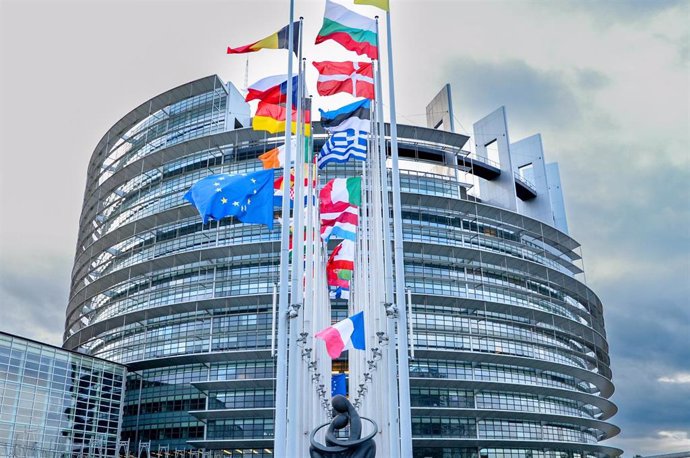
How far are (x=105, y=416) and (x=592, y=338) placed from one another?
5190 centimetres

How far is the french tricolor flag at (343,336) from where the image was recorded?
1995 centimetres

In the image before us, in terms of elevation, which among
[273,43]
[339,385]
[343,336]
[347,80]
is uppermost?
[273,43]

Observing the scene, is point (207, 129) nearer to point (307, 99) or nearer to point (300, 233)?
point (307, 99)

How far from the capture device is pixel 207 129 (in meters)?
68.3

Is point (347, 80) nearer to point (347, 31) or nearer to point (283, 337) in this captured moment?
point (347, 31)

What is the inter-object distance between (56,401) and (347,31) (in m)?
40.9

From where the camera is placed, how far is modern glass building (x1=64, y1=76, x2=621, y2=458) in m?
56.0

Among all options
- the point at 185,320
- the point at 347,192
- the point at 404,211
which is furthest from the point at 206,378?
the point at 347,192

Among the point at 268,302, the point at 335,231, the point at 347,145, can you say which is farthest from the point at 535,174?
the point at 347,145

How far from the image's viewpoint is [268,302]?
56.8 meters

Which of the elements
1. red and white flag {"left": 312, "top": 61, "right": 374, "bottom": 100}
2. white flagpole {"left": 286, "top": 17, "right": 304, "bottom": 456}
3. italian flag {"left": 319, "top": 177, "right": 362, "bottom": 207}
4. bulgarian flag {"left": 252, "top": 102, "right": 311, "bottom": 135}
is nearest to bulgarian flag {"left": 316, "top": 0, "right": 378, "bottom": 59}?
red and white flag {"left": 312, "top": 61, "right": 374, "bottom": 100}

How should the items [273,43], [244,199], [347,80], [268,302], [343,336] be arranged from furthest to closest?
[268,302], [347,80], [273,43], [244,199], [343,336]

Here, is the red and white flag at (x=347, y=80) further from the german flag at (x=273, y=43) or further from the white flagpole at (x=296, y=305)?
the german flag at (x=273, y=43)

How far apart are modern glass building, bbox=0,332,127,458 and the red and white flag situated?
3531 centimetres
